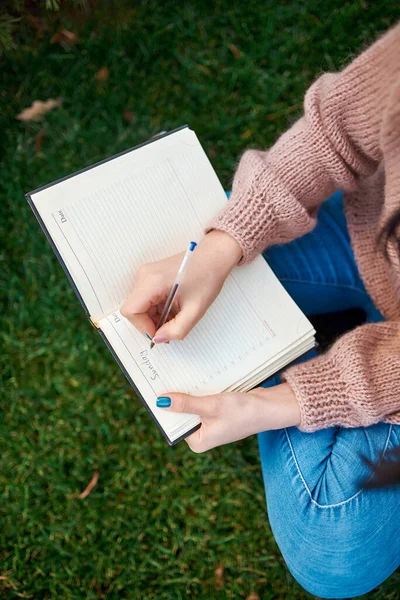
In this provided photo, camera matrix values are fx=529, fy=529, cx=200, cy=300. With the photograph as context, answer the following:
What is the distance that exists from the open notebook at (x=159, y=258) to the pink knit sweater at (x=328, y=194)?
0.06 metres

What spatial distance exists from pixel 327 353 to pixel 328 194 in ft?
1.00

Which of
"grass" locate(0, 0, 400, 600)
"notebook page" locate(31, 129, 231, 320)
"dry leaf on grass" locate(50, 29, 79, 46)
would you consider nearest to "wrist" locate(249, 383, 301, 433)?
"notebook page" locate(31, 129, 231, 320)

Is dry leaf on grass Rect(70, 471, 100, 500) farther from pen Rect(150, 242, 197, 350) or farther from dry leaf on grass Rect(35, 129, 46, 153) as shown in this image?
dry leaf on grass Rect(35, 129, 46, 153)

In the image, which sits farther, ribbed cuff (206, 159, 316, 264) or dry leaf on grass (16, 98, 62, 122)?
dry leaf on grass (16, 98, 62, 122)

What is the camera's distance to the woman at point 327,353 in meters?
0.88

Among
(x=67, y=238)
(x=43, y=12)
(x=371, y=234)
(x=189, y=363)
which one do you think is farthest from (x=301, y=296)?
(x=43, y=12)

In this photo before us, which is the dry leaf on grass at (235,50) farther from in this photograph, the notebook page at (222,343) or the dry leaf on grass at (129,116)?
the notebook page at (222,343)

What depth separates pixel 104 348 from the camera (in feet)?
4.88

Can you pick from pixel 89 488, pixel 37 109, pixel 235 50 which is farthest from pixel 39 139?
pixel 89 488

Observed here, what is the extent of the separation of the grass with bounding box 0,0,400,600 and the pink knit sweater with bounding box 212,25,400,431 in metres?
0.58

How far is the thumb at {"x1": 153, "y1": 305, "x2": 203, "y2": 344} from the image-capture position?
0.87 meters

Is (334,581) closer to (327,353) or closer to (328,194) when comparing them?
(327,353)

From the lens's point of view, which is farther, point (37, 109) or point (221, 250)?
point (37, 109)

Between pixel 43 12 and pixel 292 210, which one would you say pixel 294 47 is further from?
pixel 292 210
